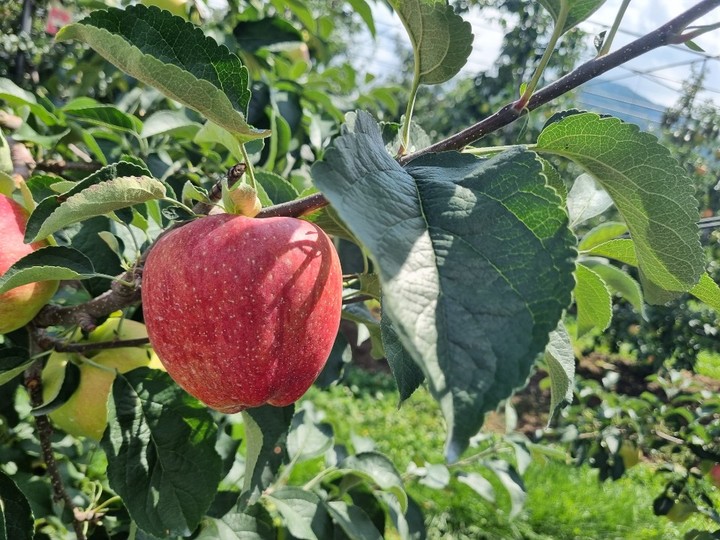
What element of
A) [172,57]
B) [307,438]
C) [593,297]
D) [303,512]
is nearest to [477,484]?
[307,438]

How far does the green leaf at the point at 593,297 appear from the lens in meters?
0.60

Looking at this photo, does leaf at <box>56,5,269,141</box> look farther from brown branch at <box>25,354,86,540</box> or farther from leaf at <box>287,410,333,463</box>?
leaf at <box>287,410,333,463</box>

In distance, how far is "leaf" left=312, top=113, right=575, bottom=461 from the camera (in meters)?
0.28

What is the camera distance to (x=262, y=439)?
59cm

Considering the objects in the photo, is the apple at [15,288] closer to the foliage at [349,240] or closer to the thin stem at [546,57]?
the foliage at [349,240]

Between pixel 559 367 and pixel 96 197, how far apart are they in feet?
1.20

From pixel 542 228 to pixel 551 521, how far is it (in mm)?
2619

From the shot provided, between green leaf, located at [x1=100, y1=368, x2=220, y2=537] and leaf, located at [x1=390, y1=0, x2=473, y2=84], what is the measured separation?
0.42 metres

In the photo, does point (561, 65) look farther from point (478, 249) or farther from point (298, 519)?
point (478, 249)

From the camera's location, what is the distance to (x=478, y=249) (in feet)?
1.09

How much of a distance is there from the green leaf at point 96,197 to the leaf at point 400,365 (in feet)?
0.69

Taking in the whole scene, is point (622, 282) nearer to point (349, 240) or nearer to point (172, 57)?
point (349, 240)

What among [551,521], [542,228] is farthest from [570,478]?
[542,228]

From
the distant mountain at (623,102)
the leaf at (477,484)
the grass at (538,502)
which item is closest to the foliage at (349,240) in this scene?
the leaf at (477,484)
